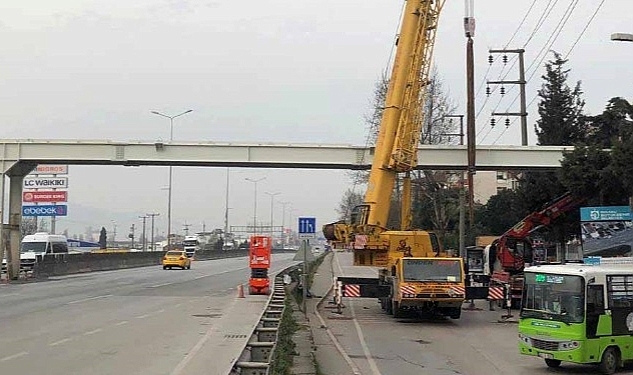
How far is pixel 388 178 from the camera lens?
30.4 m

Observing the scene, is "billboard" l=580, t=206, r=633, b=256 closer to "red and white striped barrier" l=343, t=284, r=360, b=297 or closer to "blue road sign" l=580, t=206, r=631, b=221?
"blue road sign" l=580, t=206, r=631, b=221

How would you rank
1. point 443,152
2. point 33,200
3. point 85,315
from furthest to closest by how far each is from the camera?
point 33,200 → point 443,152 → point 85,315

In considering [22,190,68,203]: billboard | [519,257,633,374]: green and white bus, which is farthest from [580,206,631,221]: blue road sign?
[22,190,68,203]: billboard

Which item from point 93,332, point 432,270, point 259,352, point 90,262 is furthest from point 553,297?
point 90,262

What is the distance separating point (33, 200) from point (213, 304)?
50977 millimetres

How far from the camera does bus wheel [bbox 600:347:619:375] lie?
634 inches

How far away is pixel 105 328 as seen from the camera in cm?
2205

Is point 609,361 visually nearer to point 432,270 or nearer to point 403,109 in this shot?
point 432,270

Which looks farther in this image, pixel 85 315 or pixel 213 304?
pixel 213 304

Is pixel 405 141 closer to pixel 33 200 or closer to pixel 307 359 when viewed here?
pixel 307 359

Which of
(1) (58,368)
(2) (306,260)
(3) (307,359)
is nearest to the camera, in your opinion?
(1) (58,368)

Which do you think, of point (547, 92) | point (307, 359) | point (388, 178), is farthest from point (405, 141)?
point (547, 92)

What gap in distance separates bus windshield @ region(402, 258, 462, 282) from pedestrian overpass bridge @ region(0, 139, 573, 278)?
16.1m

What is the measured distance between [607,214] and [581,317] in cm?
1877
